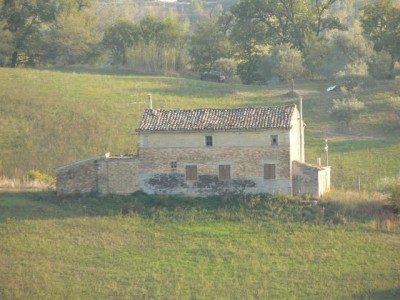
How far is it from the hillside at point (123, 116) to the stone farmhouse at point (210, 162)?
8.24m

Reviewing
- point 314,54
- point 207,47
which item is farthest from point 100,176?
point 207,47

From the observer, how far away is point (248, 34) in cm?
9150

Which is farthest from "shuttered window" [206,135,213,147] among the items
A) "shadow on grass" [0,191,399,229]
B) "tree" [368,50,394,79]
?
"tree" [368,50,394,79]

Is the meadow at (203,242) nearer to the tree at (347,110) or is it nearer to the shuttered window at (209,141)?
the shuttered window at (209,141)

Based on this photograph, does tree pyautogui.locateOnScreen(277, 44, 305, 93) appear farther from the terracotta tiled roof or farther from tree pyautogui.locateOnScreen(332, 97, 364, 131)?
the terracotta tiled roof

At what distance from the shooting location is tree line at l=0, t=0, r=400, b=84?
8850 centimetres

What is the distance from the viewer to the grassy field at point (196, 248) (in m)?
38.6

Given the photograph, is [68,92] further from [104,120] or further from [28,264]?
[28,264]

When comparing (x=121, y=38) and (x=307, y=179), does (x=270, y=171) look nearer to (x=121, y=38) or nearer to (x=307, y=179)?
(x=307, y=179)

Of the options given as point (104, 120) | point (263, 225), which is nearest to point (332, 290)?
point (263, 225)

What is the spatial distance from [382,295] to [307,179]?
10.6m

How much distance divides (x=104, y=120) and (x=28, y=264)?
2847 cm

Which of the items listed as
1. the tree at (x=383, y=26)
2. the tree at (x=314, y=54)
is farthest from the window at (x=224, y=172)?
the tree at (x=314, y=54)

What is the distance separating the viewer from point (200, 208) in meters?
46.2
